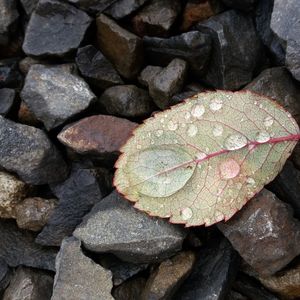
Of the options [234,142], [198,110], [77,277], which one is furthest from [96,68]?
[77,277]

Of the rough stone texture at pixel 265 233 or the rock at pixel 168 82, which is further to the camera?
the rock at pixel 168 82

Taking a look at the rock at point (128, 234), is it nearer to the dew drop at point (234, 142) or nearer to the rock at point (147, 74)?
the dew drop at point (234, 142)

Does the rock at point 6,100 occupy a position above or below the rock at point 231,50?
below

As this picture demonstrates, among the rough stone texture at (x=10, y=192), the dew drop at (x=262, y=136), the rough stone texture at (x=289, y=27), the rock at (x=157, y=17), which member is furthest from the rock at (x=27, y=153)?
the rough stone texture at (x=289, y=27)

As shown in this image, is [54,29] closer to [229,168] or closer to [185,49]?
[185,49]

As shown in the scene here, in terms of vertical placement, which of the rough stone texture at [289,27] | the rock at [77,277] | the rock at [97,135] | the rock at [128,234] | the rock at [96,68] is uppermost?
the rough stone texture at [289,27]

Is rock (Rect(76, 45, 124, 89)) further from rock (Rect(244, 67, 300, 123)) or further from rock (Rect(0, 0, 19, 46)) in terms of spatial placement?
rock (Rect(244, 67, 300, 123))

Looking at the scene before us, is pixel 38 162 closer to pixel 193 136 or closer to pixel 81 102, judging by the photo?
pixel 81 102

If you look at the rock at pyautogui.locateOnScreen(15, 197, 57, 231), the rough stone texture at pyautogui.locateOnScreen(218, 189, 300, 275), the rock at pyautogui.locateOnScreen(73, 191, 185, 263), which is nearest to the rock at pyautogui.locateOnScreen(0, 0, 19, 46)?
the rock at pyautogui.locateOnScreen(15, 197, 57, 231)
